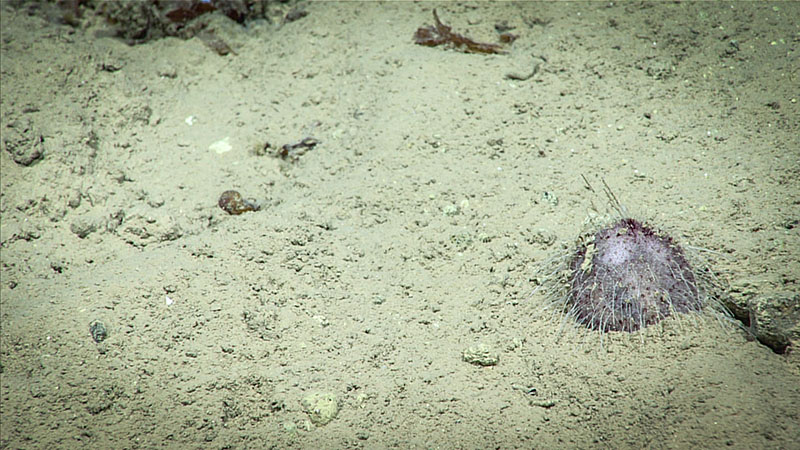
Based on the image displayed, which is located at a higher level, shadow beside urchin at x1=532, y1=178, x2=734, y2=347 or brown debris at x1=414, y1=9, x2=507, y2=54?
brown debris at x1=414, y1=9, x2=507, y2=54

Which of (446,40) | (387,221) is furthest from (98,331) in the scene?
(446,40)

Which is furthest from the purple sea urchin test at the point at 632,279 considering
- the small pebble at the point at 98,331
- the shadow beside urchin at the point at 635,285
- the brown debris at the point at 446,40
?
the small pebble at the point at 98,331

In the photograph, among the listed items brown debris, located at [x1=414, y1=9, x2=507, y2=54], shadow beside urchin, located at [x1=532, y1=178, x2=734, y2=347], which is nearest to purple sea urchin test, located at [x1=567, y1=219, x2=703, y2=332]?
shadow beside urchin, located at [x1=532, y1=178, x2=734, y2=347]

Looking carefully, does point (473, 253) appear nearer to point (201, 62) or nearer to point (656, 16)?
point (656, 16)

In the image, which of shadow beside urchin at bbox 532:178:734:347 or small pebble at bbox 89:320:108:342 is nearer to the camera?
shadow beside urchin at bbox 532:178:734:347

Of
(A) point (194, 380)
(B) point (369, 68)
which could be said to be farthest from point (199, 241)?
(B) point (369, 68)

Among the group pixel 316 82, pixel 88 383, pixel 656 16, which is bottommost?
pixel 88 383

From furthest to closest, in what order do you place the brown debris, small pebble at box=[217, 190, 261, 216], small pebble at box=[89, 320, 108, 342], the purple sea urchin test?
the brown debris → small pebble at box=[217, 190, 261, 216] → small pebble at box=[89, 320, 108, 342] → the purple sea urchin test

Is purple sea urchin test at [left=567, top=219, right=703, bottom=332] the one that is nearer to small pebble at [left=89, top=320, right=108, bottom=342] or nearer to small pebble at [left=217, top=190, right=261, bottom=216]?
small pebble at [left=217, top=190, right=261, bottom=216]
